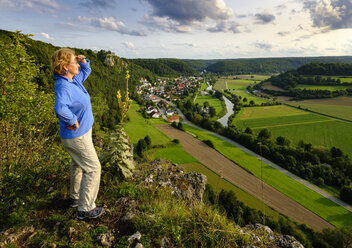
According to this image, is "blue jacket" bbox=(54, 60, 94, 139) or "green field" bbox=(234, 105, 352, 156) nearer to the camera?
"blue jacket" bbox=(54, 60, 94, 139)

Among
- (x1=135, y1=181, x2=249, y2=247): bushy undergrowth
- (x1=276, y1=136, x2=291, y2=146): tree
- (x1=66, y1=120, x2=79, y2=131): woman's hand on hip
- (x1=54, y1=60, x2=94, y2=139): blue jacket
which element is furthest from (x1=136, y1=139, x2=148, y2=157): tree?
(x1=66, y1=120, x2=79, y2=131): woman's hand on hip

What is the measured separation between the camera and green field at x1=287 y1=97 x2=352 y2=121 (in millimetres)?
62219

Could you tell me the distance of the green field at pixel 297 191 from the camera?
22.9m

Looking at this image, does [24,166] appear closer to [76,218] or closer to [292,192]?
[76,218]

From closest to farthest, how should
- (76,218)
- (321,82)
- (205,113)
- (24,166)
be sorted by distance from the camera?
(76,218) < (24,166) < (205,113) < (321,82)

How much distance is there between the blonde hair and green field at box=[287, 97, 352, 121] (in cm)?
7794

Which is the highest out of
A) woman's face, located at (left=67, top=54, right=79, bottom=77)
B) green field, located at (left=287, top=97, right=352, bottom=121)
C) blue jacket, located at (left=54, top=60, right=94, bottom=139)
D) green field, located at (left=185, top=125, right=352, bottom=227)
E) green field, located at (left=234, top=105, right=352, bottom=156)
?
woman's face, located at (left=67, top=54, right=79, bottom=77)

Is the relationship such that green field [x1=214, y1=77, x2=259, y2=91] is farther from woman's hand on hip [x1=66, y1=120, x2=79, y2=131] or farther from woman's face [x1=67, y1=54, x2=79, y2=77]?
woman's hand on hip [x1=66, y1=120, x2=79, y2=131]

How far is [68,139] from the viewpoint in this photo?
2.70 m

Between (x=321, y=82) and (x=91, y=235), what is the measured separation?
13347 cm

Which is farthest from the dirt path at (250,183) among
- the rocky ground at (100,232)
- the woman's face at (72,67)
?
the woman's face at (72,67)

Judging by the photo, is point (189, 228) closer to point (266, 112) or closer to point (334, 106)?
point (266, 112)

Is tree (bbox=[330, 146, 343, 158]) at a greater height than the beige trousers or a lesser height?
lesser

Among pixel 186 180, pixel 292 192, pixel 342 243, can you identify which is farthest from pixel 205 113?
pixel 186 180
